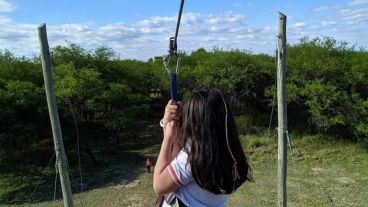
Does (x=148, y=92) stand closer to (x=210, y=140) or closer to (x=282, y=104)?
(x=282, y=104)

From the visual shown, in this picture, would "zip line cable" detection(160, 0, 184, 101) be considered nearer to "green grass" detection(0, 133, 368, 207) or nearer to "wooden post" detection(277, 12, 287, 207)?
"wooden post" detection(277, 12, 287, 207)

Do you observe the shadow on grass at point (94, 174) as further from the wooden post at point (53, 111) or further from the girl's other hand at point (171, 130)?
the girl's other hand at point (171, 130)

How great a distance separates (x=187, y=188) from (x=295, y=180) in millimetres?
11049

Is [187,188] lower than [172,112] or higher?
lower

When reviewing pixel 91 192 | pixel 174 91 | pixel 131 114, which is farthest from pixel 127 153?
pixel 174 91

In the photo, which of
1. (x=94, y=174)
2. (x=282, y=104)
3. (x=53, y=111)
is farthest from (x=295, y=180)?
(x=53, y=111)

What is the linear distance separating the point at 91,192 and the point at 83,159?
3784 millimetres

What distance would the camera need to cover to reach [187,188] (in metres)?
1.64

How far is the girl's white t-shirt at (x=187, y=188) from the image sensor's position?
1606mm

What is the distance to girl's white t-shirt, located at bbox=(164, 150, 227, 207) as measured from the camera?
5.27ft

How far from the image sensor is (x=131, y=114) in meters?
15.7

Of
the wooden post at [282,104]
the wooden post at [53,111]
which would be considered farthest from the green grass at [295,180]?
the wooden post at [53,111]

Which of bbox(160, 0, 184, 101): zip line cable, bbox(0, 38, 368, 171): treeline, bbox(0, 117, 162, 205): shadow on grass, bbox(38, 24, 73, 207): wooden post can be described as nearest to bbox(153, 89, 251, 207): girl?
bbox(160, 0, 184, 101): zip line cable

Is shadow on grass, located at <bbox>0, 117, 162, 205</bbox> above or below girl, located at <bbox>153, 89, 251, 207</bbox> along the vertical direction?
below
